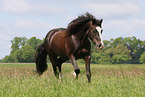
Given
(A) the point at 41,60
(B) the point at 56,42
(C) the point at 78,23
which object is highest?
(C) the point at 78,23

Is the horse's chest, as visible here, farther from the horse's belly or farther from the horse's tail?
the horse's tail

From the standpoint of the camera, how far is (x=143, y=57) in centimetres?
8225

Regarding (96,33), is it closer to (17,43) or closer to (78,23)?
(78,23)

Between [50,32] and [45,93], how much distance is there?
4640 mm

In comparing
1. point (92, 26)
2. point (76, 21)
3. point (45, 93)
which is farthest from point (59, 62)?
point (45, 93)

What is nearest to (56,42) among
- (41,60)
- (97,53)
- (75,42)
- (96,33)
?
(75,42)

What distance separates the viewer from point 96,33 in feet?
21.6

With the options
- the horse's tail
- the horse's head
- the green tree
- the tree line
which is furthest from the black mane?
the green tree

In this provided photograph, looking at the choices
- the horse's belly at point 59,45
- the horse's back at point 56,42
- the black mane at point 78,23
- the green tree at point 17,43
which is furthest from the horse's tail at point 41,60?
the green tree at point 17,43

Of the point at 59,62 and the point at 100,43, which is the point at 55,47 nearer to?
the point at 59,62

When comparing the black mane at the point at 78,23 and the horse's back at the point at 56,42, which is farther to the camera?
the horse's back at the point at 56,42

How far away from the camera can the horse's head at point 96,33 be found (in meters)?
6.47

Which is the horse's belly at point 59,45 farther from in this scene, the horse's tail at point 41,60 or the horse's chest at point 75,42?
the horse's tail at point 41,60

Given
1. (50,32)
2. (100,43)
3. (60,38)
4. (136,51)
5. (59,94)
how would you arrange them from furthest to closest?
(136,51), (50,32), (60,38), (100,43), (59,94)
